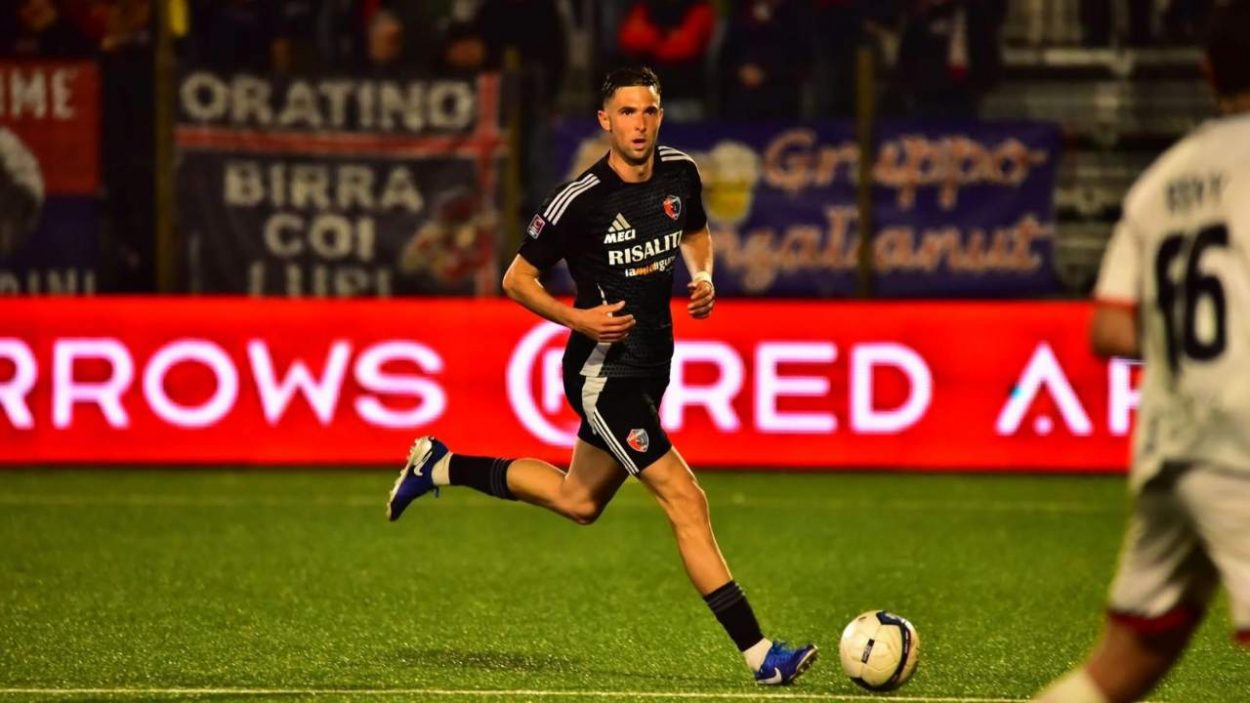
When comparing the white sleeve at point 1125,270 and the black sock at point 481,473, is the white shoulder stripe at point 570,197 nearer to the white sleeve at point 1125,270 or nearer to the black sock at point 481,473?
the black sock at point 481,473

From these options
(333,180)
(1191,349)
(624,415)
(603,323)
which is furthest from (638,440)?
(333,180)

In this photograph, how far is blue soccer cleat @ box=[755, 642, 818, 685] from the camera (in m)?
6.27

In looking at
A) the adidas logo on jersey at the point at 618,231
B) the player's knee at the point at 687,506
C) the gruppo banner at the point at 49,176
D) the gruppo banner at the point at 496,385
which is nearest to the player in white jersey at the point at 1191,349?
the player's knee at the point at 687,506

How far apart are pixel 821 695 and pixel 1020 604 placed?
2.15 m

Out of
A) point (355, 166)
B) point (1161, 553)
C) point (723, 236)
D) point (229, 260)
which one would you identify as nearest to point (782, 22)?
point (723, 236)

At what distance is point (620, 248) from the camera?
6625 millimetres

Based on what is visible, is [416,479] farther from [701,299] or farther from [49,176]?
[49,176]

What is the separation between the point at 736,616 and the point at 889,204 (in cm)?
745

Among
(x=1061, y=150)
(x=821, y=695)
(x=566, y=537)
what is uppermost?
(x=1061, y=150)

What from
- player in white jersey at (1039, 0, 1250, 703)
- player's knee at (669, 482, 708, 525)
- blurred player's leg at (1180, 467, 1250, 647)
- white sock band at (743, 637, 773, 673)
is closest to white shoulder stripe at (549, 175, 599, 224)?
player's knee at (669, 482, 708, 525)

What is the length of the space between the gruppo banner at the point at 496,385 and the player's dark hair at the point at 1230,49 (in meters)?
8.23

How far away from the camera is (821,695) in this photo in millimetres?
6371

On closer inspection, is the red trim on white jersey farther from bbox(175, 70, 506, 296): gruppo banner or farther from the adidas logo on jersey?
bbox(175, 70, 506, 296): gruppo banner

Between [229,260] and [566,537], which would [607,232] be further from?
[229,260]
